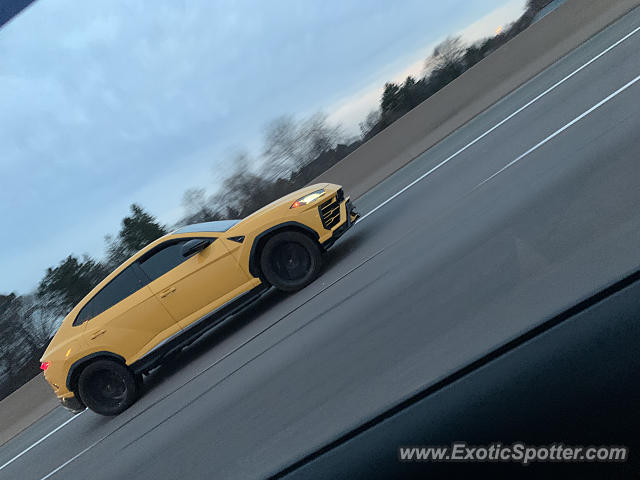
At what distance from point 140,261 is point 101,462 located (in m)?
2.72

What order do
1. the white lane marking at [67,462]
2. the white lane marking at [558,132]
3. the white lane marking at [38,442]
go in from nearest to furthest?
the white lane marking at [67,462] → the white lane marking at [558,132] → the white lane marking at [38,442]

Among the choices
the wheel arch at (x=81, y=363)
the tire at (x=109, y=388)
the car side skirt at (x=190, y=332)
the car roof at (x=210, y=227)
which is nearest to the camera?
the wheel arch at (x=81, y=363)

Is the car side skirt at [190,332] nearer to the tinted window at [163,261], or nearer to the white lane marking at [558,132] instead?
the tinted window at [163,261]

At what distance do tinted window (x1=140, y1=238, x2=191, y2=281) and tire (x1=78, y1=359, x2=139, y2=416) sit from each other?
123cm

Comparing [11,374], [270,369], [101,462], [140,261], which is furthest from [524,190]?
[11,374]

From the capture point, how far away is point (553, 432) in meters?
1.62

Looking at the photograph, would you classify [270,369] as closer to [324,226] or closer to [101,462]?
[101,462]

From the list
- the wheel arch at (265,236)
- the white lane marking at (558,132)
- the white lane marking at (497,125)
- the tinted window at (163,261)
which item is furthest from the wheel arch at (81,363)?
the white lane marking at (558,132)

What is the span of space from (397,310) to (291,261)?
2.98 m

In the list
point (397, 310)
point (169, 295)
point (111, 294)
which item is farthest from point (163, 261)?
point (397, 310)

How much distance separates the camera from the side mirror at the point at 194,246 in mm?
7668

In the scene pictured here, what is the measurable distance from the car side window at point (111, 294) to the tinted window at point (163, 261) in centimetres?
18

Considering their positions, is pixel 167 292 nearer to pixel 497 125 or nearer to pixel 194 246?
pixel 194 246

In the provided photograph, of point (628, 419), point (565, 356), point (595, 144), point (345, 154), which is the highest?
point (345, 154)
